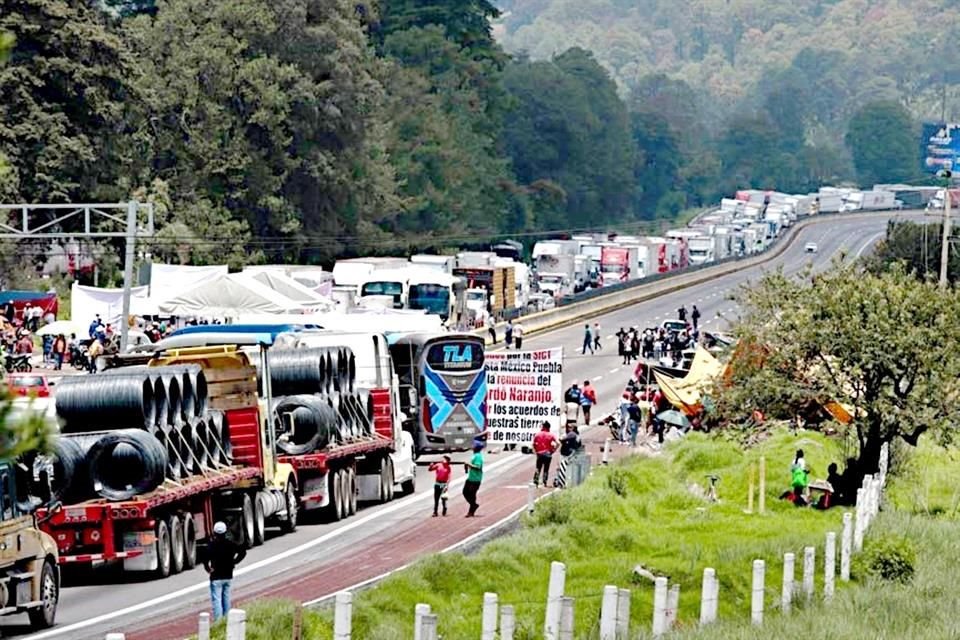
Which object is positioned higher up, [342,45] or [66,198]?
[342,45]

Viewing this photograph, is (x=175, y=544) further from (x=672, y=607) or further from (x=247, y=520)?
(x=672, y=607)

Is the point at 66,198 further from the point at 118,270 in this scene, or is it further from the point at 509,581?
the point at 509,581

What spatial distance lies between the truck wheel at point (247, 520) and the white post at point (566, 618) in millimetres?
11775

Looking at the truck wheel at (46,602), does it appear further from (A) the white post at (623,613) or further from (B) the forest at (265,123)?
(B) the forest at (265,123)

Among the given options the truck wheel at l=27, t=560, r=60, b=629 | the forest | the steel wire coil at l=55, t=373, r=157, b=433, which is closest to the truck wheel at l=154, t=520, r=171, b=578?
the steel wire coil at l=55, t=373, r=157, b=433

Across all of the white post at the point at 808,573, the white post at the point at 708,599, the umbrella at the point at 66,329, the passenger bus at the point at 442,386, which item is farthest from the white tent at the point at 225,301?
the white post at the point at 708,599

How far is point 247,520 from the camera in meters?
30.8

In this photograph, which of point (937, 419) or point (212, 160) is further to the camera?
point (212, 160)

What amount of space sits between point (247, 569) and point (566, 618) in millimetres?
10736

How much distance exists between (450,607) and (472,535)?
10.1 metres

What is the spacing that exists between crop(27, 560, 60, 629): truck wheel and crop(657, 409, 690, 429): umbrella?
2910 centimetres

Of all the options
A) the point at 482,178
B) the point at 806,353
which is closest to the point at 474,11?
the point at 482,178

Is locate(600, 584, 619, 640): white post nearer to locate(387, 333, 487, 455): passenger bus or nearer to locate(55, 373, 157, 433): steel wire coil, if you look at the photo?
locate(55, 373, 157, 433): steel wire coil

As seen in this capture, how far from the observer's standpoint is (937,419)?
121ft
